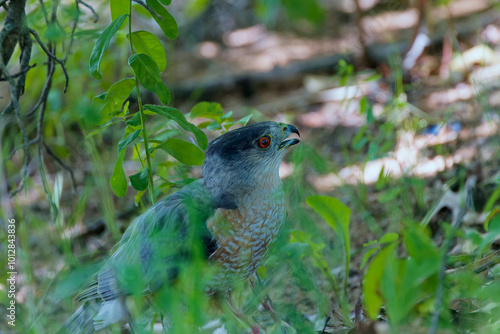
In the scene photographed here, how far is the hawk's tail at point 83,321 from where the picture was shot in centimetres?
316

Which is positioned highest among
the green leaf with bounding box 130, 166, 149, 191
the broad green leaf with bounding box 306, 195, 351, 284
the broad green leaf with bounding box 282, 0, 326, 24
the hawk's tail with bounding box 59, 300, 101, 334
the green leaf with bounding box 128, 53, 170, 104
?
the broad green leaf with bounding box 282, 0, 326, 24

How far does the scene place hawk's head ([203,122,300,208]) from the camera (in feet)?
10.3

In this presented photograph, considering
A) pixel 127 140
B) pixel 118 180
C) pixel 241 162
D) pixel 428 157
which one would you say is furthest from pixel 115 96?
pixel 428 157

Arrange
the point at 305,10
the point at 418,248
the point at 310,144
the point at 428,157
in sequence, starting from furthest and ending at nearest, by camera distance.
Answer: the point at 310,144
the point at 428,157
the point at 418,248
the point at 305,10

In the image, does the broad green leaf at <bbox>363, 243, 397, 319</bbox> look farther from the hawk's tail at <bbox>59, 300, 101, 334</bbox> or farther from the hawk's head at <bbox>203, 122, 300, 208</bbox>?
the hawk's tail at <bbox>59, 300, 101, 334</bbox>

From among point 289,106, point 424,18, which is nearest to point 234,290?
point 289,106

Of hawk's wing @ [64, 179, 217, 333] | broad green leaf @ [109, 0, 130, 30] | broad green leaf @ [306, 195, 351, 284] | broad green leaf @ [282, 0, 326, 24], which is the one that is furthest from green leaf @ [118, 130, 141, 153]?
broad green leaf @ [282, 0, 326, 24]

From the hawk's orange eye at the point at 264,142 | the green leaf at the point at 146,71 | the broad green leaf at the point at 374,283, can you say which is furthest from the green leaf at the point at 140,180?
the broad green leaf at the point at 374,283

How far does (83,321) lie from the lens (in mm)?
3215

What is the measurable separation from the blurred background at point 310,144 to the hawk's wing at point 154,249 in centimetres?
20

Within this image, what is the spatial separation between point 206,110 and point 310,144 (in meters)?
2.53

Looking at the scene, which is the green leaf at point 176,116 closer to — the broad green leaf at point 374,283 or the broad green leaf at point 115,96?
the broad green leaf at point 115,96

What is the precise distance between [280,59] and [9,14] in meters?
4.89

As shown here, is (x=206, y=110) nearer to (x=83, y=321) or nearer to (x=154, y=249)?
(x=154, y=249)
